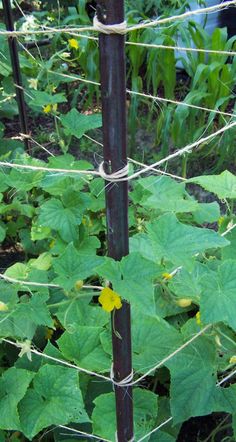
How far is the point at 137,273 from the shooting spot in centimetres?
96

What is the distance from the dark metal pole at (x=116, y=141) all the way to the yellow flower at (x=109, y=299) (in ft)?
0.13

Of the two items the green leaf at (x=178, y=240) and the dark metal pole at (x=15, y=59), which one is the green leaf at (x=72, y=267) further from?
the dark metal pole at (x=15, y=59)

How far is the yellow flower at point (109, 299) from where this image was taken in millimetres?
969

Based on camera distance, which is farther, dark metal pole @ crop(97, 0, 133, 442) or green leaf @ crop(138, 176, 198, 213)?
green leaf @ crop(138, 176, 198, 213)

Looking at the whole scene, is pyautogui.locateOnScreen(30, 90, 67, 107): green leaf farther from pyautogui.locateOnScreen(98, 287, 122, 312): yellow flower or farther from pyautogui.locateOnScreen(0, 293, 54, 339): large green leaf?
pyautogui.locateOnScreen(98, 287, 122, 312): yellow flower

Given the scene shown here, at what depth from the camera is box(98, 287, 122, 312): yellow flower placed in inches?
38.1

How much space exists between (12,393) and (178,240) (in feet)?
1.81

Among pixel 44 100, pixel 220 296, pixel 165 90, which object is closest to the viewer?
pixel 220 296

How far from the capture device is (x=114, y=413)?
1277 millimetres

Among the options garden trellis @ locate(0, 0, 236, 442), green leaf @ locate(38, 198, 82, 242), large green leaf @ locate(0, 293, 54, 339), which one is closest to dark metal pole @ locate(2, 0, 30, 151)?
green leaf @ locate(38, 198, 82, 242)

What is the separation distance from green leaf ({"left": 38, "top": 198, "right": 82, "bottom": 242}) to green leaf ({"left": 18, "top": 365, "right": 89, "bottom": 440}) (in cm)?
44

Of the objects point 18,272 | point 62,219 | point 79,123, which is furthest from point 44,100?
point 18,272

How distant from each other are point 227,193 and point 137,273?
51 cm

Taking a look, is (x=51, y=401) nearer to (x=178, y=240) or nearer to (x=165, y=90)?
(x=178, y=240)
